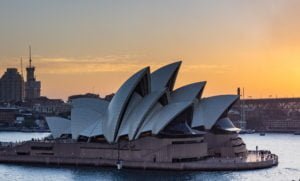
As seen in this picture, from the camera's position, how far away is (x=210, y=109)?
52062 millimetres

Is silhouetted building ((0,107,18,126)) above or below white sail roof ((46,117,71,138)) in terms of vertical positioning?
above

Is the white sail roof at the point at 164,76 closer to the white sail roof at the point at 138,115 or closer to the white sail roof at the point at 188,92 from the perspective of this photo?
the white sail roof at the point at 188,92

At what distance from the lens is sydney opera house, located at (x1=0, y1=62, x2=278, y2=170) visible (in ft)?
150

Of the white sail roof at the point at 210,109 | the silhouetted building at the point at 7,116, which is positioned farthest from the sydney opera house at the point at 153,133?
the silhouetted building at the point at 7,116

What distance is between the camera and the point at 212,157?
1925 inches

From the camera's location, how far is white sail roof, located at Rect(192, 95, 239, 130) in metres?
51.3

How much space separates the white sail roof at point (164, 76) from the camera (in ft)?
162

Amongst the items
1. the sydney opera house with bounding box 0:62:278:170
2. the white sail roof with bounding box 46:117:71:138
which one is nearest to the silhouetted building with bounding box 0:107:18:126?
the white sail roof with bounding box 46:117:71:138

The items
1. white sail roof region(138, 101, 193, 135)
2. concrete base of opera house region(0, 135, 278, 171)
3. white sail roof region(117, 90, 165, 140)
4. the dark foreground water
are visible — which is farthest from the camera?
white sail roof region(117, 90, 165, 140)

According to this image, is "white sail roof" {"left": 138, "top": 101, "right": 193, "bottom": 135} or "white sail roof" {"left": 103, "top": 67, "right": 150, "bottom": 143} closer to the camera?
"white sail roof" {"left": 138, "top": 101, "right": 193, "bottom": 135}

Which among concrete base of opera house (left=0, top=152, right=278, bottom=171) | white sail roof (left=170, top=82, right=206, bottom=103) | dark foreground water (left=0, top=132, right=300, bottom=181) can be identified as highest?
white sail roof (left=170, top=82, right=206, bottom=103)

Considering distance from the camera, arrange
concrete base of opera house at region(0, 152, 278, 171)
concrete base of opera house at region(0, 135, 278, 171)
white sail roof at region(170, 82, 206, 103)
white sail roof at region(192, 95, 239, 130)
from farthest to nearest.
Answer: white sail roof at region(192, 95, 239, 130) → white sail roof at region(170, 82, 206, 103) → concrete base of opera house at region(0, 135, 278, 171) → concrete base of opera house at region(0, 152, 278, 171)

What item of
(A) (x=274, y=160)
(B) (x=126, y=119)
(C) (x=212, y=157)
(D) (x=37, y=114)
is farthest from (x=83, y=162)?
(D) (x=37, y=114)

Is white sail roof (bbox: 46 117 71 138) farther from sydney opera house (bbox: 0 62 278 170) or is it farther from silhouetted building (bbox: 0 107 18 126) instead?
silhouetted building (bbox: 0 107 18 126)
